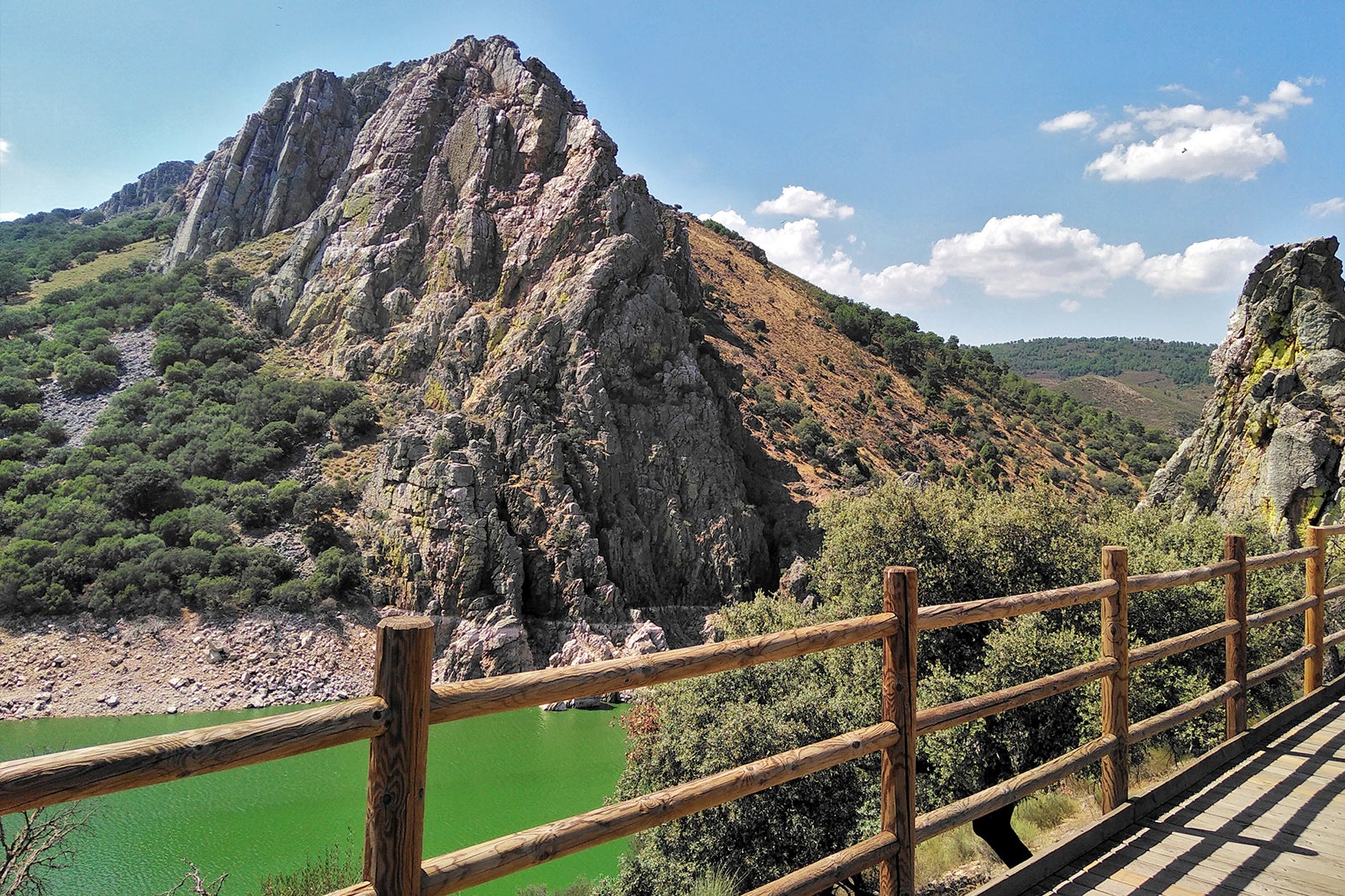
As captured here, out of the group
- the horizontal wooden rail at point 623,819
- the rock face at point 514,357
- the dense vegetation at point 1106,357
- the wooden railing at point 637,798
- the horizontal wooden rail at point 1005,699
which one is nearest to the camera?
the wooden railing at point 637,798

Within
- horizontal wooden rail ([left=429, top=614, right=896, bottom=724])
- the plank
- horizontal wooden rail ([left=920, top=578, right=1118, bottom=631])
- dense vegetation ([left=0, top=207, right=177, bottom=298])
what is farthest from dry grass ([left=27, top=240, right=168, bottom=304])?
the plank

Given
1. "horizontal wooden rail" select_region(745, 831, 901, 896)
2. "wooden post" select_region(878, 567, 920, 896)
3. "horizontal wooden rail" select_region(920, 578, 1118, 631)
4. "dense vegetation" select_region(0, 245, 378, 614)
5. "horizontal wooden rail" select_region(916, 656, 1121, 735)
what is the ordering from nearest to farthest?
1. "horizontal wooden rail" select_region(745, 831, 901, 896)
2. "wooden post" select_region(878, 567, 920, 896)
3. "horizontal wooden rail" select_region(916, 656, 1121, 735)
4. "horizontal wooden rail" select_region(920, 578, 1118, 631)
5. "dense vegetation" select_region(0, 245, 378, 614)

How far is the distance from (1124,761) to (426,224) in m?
46.7

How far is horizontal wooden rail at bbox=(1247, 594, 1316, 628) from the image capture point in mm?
6367

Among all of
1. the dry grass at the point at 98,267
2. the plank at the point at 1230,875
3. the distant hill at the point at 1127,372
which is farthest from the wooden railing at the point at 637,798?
the distant hill at the point at 1127,372

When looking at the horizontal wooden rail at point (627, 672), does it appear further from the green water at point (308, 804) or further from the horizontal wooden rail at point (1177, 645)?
the green water at point (308, 804)

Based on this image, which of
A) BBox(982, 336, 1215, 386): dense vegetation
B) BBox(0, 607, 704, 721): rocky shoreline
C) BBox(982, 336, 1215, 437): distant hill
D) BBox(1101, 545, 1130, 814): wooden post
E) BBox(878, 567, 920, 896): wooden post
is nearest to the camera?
BBox(878, 567, 920, 896): wooden post

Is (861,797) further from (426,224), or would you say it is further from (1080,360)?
(1080,360)

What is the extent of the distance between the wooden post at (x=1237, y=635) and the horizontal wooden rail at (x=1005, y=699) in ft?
7.02

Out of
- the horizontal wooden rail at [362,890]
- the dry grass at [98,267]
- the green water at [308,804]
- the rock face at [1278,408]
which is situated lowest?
the green water at [308,804]

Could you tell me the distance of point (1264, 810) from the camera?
5.03 m

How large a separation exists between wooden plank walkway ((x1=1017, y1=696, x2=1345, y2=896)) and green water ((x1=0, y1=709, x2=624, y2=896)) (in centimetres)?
1066

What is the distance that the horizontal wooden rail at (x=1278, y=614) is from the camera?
637 centimetres

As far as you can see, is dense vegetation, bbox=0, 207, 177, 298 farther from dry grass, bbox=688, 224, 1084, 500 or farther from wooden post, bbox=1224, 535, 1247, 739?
wooden post, bbox=1224, 535, 1247, 739
